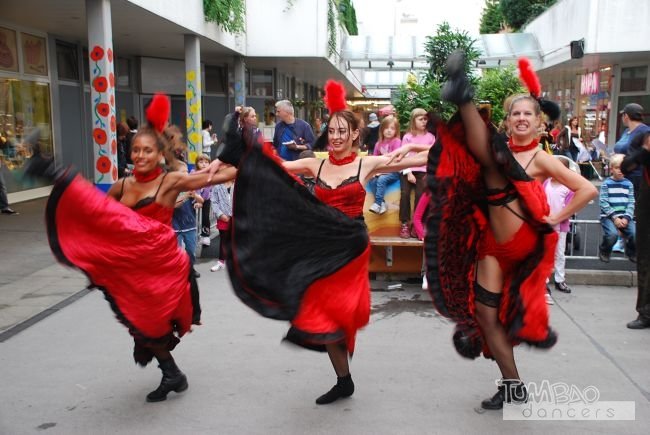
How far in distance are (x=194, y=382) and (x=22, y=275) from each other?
148 inches

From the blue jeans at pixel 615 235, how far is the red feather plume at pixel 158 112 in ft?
16.6

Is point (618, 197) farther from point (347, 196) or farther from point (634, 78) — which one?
point (634, 78)

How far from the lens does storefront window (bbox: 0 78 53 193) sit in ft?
36.6

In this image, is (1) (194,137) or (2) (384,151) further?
(1) (194,137)

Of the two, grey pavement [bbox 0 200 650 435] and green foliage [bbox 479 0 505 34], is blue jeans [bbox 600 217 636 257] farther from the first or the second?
green foliage [bbox 479 0 505 34]

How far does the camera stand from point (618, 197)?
6605 mm

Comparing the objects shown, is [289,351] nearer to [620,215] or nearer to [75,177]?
[75,177]

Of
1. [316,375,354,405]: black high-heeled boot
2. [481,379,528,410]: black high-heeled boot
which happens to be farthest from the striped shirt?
[316,375,354,405]: black high-heeled boot

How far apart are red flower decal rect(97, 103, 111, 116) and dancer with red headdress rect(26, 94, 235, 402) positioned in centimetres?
573

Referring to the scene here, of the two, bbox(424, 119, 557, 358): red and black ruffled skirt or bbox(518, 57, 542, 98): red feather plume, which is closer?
bbox(424, 119, 557, 358): red and black ruffled skirt

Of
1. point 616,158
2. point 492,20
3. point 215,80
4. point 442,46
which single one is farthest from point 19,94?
point 492,20

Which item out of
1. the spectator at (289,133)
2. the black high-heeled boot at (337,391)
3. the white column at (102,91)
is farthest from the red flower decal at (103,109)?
the black high-heeled boot at (337,391)

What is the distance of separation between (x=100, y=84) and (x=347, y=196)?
6.63 meters

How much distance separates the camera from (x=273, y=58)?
1689cm
